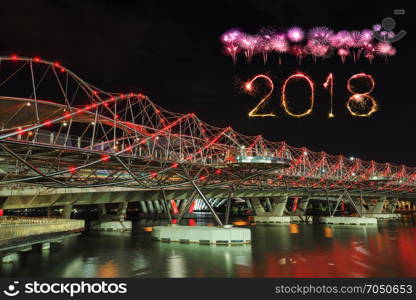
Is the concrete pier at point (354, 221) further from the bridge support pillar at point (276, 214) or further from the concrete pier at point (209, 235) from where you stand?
the concrete pier at point (209, 235)

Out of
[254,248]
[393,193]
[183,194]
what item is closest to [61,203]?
[183,194]

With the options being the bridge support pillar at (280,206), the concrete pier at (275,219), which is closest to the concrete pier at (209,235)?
the concrete pier at (275,219)

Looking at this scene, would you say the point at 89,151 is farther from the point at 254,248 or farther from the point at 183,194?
the point at 183,194

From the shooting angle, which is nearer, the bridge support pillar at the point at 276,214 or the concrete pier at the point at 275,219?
the concrete pier at the point at 275,219

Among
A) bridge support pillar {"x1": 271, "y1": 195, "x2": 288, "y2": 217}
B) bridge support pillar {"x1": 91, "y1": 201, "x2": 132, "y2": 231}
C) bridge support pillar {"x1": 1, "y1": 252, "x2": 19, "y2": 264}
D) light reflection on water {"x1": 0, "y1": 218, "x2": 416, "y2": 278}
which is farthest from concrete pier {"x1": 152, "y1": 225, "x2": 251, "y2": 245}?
bridge support pillar {"x1": 271, "y1": 195, "x2": 288, "y2": 217}

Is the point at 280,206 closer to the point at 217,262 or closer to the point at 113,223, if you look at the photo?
the point at 113,223

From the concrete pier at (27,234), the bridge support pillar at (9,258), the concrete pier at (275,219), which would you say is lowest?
the concrete pier at (275,219)

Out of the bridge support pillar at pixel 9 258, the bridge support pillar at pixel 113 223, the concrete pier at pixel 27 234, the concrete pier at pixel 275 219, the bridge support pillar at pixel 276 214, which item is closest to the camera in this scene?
the concrete pier at pixel 27 234

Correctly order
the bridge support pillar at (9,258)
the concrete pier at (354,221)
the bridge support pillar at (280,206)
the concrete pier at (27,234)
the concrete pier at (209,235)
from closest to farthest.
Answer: the concrete pier at (27,234) → the bridge support pillar at (9,258) → the concrete pier at (209,235) → the concrete pier at (354,221) → the bridge support pillar at (280,206)

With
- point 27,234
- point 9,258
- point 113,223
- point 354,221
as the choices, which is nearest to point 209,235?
point 27,234

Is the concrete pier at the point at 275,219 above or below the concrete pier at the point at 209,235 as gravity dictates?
below
